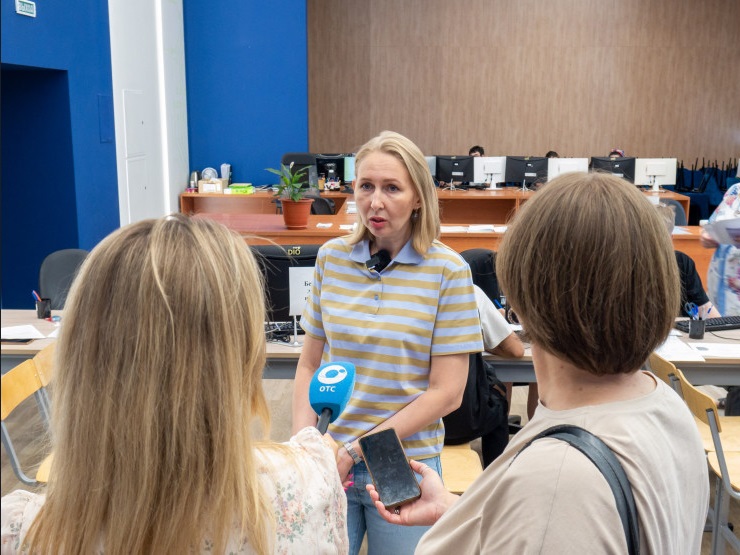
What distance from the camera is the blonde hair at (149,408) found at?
87 centimetres

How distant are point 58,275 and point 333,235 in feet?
6.71

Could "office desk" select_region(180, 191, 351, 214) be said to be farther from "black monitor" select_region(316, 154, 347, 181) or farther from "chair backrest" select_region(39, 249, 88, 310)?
"chair backrest" select_region(39, 249, 88, 310)

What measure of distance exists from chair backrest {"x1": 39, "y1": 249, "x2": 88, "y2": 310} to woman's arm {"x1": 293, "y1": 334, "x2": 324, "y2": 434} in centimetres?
284

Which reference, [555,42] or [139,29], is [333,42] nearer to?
[555,42]

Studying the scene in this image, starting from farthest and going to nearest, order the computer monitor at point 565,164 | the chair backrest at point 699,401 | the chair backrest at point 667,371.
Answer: the computer monitor at point 565,164
the chair backrest at point 667,371
the chair backrest at point 699,401

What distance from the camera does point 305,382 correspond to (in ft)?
6.23

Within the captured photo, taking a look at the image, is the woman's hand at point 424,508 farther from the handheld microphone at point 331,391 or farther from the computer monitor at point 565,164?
the computer monitor at point 565,164

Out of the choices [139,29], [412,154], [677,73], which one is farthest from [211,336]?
[677,73]

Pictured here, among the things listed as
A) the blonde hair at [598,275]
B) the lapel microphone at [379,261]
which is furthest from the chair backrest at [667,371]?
the blonde hair at [598,275]

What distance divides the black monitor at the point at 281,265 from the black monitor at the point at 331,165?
5936 millimetres

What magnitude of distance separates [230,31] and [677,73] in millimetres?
6744

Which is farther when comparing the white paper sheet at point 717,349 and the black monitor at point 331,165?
the black monitor at point 331,165

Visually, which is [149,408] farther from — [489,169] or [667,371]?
[489,169]

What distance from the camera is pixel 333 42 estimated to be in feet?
36.8
